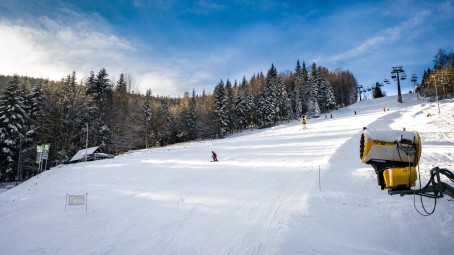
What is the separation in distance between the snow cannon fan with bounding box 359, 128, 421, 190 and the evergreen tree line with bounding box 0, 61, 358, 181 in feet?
121

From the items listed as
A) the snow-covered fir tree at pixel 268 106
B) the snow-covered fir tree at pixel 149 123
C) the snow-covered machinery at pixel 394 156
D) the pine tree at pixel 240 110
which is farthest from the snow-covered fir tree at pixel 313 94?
the snow-covered machinery at pixel 394 156

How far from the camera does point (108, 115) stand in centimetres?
5103

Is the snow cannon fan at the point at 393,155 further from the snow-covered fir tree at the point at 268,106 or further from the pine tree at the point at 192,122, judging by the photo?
the pine tree at the point at 192,122

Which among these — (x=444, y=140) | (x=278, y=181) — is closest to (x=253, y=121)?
(x=444, y=140)

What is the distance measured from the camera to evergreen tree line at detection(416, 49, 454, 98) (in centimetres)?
6288

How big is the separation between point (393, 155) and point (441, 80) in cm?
7600

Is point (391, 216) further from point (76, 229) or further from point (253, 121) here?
point (253, 121)

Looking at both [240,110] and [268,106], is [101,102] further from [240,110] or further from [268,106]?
[268,106]

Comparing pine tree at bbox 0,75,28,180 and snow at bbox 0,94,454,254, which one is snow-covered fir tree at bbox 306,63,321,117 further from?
pine tree at bbox 0,75,28,180

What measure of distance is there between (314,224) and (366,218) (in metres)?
1.84

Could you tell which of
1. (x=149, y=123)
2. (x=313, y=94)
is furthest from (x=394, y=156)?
(x=313, y=94)

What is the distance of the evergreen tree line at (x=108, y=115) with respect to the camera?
1550 inches

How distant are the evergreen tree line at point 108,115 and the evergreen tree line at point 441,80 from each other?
26700mm

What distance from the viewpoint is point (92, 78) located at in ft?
174
